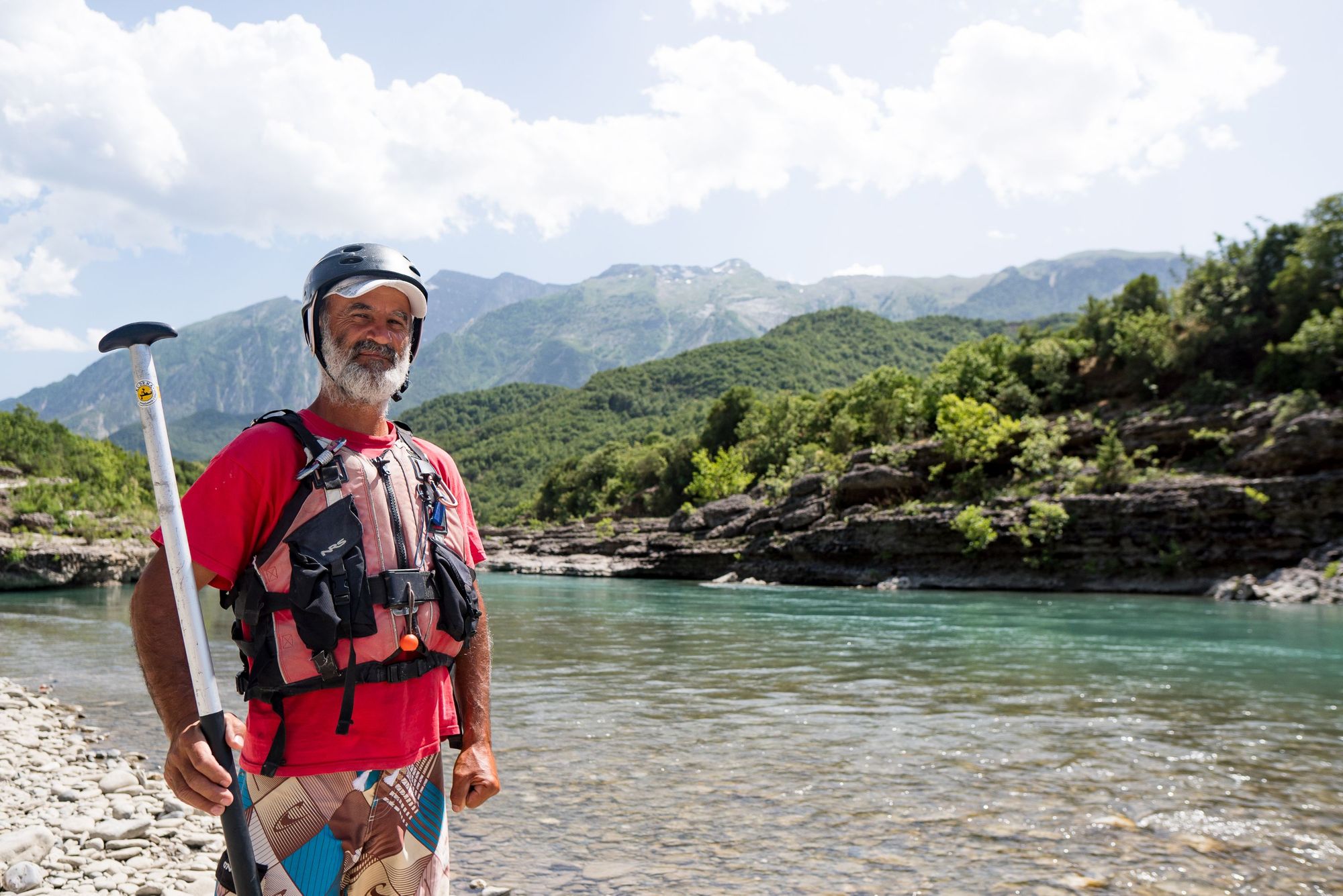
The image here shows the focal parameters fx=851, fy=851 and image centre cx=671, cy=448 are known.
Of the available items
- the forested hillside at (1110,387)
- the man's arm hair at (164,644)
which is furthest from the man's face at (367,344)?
the forested hillside at (1110,387)

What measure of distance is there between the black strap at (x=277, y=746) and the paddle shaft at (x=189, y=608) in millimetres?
83

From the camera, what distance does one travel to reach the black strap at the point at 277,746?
2424 millimetres

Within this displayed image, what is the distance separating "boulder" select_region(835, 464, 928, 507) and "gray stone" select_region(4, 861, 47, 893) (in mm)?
48842

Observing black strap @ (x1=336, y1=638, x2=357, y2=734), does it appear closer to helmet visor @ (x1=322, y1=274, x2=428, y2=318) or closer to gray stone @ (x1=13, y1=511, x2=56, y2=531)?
helmet visor @ (x1=322, y1=274, x2=428, y2=318)

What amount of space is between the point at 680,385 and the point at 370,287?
541 feet

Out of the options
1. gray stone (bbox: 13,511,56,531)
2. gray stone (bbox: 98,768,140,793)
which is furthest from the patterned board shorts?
gray stone (bbox: 13,511,56,531)

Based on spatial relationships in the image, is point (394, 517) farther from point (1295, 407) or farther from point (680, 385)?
point (680, 385)

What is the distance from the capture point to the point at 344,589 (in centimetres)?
246

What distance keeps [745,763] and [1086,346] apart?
57452mm

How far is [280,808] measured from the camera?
2488 millimetres

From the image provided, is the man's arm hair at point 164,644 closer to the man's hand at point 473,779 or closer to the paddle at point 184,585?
the paddle at point 184,585

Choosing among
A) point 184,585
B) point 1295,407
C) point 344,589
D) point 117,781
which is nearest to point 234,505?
point 184,585

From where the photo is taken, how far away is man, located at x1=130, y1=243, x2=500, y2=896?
2.41 meters

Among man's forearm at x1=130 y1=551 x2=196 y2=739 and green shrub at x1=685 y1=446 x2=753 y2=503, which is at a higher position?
green shrub at x1=685 y1=446 x2=753 y2=503
